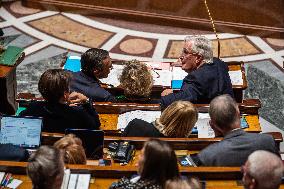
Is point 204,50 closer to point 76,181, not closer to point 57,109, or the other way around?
point 57,109

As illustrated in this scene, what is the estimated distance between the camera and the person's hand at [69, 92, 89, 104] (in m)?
4.70

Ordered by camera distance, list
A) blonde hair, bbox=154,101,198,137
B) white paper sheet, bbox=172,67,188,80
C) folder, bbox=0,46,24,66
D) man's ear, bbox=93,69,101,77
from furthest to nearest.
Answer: folder, bbox=0,46,24,66
white paper sheet, bbox=172,67,188,80
man's ear, bbox=93,69,101,77
blonde hair, bbox=154,101,198,137

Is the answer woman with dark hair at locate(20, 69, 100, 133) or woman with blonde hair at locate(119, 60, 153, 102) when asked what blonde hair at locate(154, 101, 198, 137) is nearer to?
woman with dark hair at locate(20, 69, 100, 133)

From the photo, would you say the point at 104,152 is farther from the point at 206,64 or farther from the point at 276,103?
the point at 276,103

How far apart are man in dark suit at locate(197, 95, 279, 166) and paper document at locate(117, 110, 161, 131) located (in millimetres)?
892

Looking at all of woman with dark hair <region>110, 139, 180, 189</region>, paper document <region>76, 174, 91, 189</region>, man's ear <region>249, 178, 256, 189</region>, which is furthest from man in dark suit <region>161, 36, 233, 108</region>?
man's ear <region>249, 178, 256, 189</region>

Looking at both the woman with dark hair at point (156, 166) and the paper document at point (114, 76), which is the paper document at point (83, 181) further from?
the paper document at point (114, 76)

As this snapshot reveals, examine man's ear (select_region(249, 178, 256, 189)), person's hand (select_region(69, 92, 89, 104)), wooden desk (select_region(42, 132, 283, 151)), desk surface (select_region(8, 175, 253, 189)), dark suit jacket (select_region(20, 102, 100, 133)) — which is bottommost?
desk surface (select_region(8, 175, 253, 189))

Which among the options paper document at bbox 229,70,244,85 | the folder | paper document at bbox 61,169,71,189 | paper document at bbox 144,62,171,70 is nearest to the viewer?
paper document at bbox 61,169,71,189

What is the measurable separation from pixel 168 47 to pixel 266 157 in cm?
492

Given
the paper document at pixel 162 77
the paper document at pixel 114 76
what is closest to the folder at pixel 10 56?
the paper document at pixel 114 76

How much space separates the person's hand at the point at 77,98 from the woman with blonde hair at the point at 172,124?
0.59 metres

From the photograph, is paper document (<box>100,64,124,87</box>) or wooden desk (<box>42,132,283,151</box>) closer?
wooden desk (<box>42,132,283,151</box>)

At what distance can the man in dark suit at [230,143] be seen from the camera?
12.4 ft
